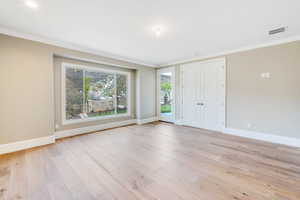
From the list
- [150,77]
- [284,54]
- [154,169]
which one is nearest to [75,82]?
[150,77]

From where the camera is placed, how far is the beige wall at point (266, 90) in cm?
322

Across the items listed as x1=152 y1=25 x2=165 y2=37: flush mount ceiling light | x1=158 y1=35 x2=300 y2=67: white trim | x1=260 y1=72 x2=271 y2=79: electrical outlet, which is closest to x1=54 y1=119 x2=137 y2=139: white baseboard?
x1=158 y1=35 x2=300 y2=67: white trim

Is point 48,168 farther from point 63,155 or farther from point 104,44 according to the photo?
point 104,44

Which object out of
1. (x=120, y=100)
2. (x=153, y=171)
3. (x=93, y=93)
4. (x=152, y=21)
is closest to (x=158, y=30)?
(x=152, y=21)

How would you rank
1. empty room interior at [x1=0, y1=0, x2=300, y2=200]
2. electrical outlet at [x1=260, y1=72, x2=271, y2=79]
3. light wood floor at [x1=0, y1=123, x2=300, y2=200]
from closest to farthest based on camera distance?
light wood floor at [x1=0, y1=123, x2=300, y2=200], empty room interior at [x1=0, y1=0, x2=300, y2=200], electrical outlet at [x1=260, y1=72, x2=271, y2=79]

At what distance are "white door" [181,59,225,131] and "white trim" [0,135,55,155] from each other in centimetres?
444

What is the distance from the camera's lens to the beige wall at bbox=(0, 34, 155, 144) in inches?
112

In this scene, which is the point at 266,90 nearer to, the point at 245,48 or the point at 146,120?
the point at 245,48

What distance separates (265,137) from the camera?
3598 millimetres

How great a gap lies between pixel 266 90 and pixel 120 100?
4696 millimetres

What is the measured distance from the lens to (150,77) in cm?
611

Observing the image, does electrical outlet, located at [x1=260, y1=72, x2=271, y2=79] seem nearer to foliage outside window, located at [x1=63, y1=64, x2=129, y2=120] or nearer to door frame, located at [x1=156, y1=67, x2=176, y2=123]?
door frame, located at [x1=156, y1=67, x2=176, y2=123]

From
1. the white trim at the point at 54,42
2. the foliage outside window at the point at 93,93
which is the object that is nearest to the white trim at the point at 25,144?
the foliage outside window at the point at 93,93

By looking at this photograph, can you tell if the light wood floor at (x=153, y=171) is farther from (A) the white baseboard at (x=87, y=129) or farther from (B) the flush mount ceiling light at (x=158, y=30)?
(B) the flush mount ceiling light at (x=158, y=30)
